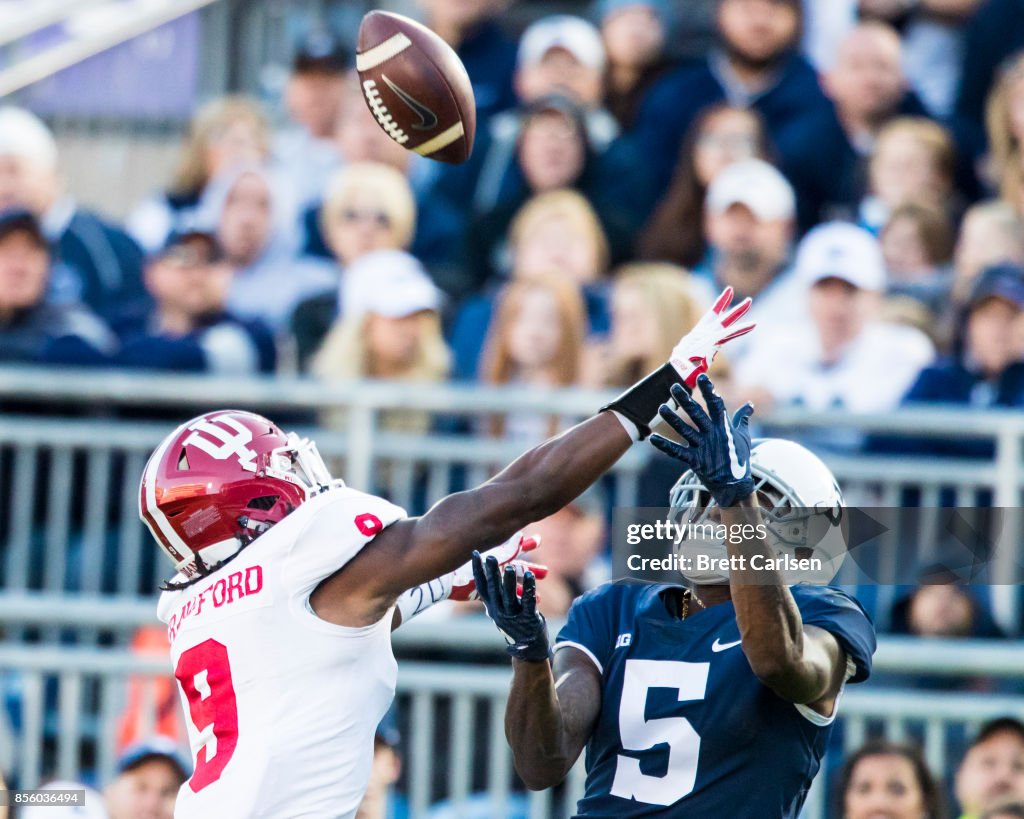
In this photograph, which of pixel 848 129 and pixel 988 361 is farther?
pixel 848 129

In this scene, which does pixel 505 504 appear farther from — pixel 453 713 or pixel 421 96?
pixel 453 713

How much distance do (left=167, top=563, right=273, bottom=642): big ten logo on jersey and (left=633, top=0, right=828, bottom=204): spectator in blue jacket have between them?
543 cm

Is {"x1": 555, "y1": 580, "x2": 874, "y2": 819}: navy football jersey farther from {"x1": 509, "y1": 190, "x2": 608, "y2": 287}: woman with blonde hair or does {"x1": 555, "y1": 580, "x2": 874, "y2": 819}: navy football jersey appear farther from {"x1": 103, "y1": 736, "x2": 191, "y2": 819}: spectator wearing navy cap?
{"x1": 509, "y1": 190, "x2": 608, "y2": 287}: woman with blonde hair

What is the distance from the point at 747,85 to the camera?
31.9ft

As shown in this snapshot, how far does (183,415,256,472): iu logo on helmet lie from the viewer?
4652 mm

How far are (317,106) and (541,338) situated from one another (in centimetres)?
302

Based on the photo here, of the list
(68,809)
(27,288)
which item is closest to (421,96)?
(68,809)

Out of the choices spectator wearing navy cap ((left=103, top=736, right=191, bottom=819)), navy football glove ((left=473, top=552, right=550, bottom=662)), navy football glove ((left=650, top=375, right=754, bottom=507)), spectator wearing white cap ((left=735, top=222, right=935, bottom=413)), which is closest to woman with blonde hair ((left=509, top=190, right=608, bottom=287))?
spectator wearing white cap ((left=735, top=222, right=935, bottom=413))

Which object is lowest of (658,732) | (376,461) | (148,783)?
(148,783)

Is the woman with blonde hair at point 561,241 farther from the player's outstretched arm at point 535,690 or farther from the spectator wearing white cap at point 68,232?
the player's outstretched arm at point 535,690

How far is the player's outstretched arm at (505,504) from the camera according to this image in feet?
14.3

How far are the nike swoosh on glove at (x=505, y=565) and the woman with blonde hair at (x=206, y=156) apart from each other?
5.51m

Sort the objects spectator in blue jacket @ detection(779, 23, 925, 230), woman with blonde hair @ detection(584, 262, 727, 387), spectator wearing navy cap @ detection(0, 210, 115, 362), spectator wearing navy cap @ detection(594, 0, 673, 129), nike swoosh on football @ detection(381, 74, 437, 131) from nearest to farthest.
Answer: nike swoosh on football @ detection(381, 74, 437, 131) < woman with blonde hair @ detection(584, 262, 727, 387) < spectator wearing navy cap @ detection(0, 210, 115, 362) < spectator in blue jacket @ detection(779, 23, 925, 230) < spectator wearing navy cap @ detection(594, 0, 673, 129)

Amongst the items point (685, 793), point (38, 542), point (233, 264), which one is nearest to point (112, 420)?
point (38, 542)
